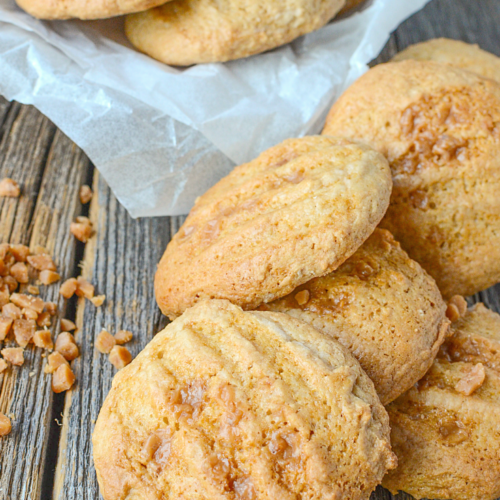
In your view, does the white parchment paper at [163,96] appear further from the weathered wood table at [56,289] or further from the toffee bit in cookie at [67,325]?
the toffee bit in cookie at [67,325]

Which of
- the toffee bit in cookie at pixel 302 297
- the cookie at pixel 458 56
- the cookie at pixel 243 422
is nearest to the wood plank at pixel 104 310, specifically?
the cookie at pixel 243 422

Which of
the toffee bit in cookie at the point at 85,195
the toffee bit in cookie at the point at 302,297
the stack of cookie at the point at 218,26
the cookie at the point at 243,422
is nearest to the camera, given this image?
the cookie at the point at 243,422

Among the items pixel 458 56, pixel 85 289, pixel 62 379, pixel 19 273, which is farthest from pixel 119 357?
pixel 458 56

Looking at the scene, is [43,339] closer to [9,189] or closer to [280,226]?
[9,189]

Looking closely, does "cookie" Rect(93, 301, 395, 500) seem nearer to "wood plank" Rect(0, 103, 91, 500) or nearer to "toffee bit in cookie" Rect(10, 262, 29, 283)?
"wood plank" Rect(0, 103, 91, 500)

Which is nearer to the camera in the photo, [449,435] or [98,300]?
[449,435]

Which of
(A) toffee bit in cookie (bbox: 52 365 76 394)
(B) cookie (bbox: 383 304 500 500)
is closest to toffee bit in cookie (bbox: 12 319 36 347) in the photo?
(A) toffee bit in cookie (bbox: 52 365 76 394)

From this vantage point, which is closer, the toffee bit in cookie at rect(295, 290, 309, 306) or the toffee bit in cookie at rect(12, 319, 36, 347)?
the toffee bit in cookie at rect(295, 290, 309, 306)
